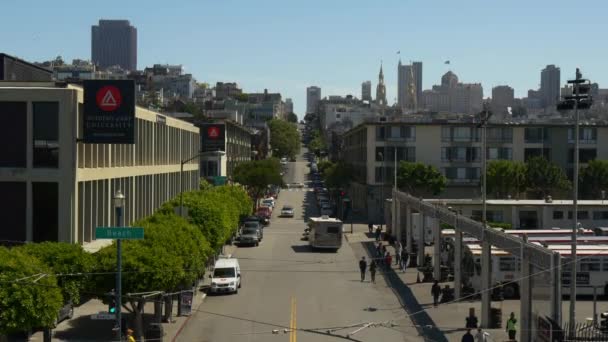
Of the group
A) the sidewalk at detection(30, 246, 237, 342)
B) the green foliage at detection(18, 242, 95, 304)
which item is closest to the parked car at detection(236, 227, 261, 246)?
the sidewalk at detection(30, 246, 237, 342)

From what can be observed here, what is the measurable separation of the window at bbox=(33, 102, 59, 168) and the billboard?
5909cm

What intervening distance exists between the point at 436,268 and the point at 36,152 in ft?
75.5

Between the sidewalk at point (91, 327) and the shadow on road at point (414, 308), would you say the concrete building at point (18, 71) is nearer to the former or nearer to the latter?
the sidewalk at point (91, 327)

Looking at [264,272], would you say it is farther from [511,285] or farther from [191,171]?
[191,171]

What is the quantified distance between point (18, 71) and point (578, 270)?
32357 millimetres

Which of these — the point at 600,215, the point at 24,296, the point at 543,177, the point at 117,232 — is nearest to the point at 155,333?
the point at 24,296

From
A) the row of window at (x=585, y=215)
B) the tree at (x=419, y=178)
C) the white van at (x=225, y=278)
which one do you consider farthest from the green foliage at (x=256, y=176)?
the white van at (x=225, y=278)

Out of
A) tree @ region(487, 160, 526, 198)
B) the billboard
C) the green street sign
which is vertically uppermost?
the billboard

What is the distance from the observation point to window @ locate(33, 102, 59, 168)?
3697 cm

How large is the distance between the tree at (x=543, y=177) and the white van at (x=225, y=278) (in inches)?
1966

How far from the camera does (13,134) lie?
122ft

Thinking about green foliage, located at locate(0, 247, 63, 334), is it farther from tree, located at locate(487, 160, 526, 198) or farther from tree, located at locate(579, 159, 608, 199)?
tree, located at locate(579, 159, 608, 199)

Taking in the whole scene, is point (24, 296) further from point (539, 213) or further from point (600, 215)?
point (600, 215)

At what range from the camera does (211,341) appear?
32.5 meters
